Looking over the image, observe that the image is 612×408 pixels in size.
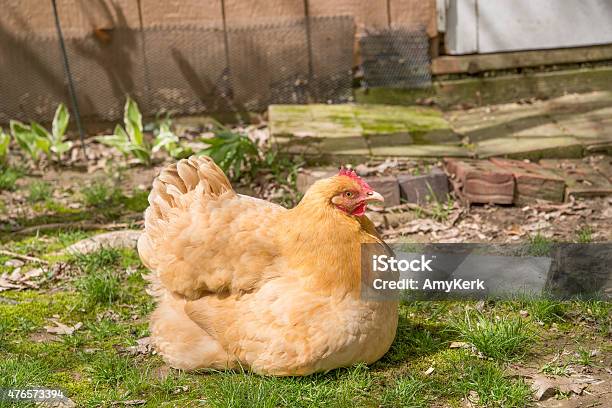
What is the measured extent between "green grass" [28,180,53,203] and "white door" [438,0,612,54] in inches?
151

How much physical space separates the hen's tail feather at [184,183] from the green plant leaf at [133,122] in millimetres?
2616

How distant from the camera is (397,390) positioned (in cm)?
385

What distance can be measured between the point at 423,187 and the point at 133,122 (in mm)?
2680

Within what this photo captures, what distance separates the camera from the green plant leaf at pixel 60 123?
715 centimetres

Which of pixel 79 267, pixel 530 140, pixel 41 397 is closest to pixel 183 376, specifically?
pixel 41 397

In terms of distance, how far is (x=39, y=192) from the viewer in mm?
6594

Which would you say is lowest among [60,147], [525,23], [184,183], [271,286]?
[271,286]

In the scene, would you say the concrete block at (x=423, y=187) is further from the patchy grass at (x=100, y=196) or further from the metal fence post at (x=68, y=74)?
the metal fence post at (x=68, y=74)

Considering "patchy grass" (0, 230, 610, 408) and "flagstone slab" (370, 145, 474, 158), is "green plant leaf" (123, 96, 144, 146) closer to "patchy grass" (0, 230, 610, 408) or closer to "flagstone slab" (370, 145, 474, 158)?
"flagstone slab" (370, 145, 474, 158)

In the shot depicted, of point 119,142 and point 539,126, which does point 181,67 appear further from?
point 539,126

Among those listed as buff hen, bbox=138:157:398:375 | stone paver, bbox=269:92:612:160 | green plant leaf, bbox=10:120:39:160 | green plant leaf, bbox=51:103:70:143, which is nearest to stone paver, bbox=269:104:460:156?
stone paver, bbox=269:92:612:160

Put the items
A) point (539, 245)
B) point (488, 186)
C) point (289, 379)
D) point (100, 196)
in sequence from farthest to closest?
point (100, 196) → point (488, 186) → point (539, 245) → point (289, 379)

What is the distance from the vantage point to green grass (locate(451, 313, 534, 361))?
4098 millimetres

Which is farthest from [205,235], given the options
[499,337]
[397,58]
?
[397,58]
